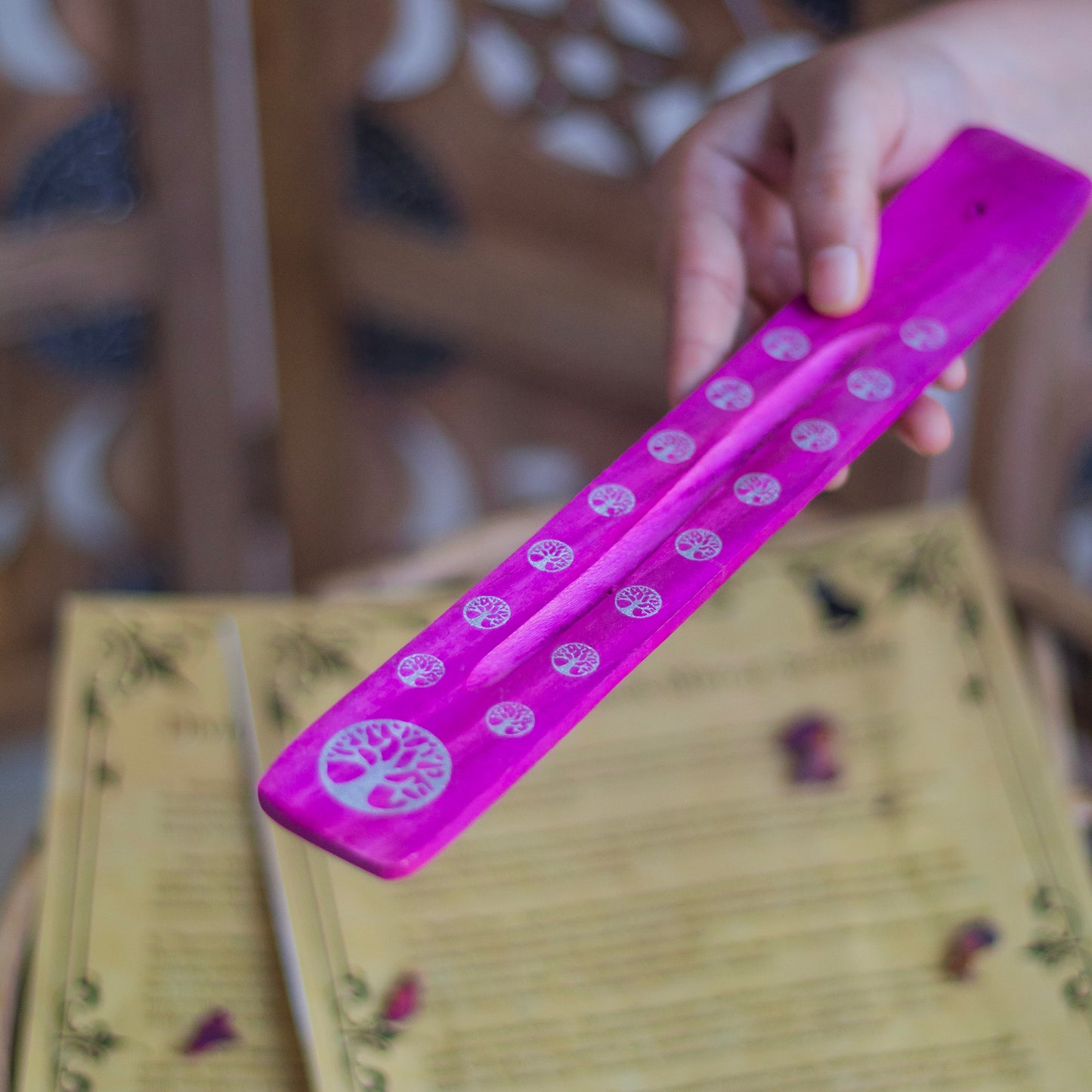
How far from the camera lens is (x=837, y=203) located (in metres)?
0.36

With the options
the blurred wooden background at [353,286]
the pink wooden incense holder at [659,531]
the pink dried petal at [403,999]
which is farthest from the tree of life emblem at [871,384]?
the blurred wooden background at [353,286]

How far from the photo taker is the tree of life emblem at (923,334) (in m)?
0.34

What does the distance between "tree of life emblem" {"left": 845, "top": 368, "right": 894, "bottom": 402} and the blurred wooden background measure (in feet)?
1.06

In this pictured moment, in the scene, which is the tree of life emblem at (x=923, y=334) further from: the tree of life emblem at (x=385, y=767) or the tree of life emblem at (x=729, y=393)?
the tree of life emblem at (x=385, y=767)

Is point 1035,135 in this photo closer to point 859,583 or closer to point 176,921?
point 859,583

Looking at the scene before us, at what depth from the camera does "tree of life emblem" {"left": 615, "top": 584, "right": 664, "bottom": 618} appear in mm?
275

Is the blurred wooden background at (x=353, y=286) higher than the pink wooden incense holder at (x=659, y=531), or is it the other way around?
the pink wooden incense holder at (x=659, y=531)

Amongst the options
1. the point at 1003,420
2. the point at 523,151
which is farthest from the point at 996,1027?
the point at 523,151

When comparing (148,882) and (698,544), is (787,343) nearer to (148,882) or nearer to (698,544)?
(698,544)

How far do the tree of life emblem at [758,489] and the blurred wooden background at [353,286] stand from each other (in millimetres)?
369

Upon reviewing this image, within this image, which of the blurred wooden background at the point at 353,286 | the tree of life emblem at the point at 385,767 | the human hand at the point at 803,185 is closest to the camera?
the tree of life emblem at the point at 385,767

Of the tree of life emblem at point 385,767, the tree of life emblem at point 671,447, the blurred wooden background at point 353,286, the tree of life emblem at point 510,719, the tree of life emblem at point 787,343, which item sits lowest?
the blurred wooden background at point 353,286

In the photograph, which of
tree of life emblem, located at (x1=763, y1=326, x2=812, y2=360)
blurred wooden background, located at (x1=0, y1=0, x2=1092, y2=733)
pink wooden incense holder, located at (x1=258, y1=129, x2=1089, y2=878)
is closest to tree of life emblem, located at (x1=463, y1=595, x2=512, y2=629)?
pink wooden incense holder, located at (x1=258, y1=129, x2=1089, y2=878)

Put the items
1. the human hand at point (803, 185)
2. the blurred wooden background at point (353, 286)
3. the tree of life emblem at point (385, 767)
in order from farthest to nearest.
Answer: the blurred wooden background at point (353, 286) < the human hand at point (803, 185) < the tree of life emblem at point (385, 767)
